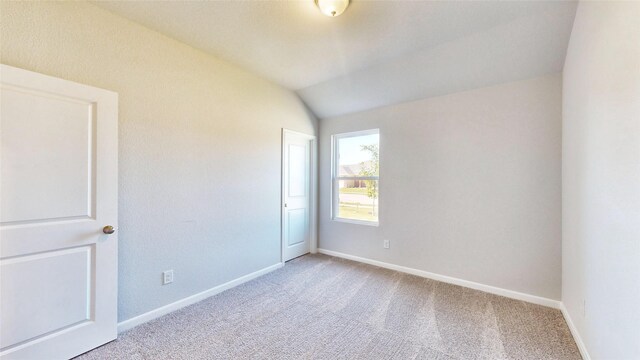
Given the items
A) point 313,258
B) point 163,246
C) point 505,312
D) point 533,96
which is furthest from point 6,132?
point 533,96

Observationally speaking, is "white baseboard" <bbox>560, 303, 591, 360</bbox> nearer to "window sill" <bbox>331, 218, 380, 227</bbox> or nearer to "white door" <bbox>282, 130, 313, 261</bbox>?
"window sill" <bbox>331, 218, 380, 227</bbox>

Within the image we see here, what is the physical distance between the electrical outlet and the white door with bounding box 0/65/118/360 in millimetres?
410

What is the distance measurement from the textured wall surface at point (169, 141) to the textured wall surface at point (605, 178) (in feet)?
9.59

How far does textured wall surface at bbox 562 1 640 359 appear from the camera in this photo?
44.4 inches

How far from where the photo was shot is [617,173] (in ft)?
4.19

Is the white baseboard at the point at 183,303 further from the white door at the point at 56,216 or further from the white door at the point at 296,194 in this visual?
the white door at the point at 296,194

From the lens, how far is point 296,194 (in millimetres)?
3799

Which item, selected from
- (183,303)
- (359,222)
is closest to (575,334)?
(359,222)

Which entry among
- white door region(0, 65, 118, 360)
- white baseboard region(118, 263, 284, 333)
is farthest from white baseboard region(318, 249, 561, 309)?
white door region(0, 65, 118, 360)

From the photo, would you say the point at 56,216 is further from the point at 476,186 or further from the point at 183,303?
the point at 476,186

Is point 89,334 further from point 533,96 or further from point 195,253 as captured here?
point 533,96

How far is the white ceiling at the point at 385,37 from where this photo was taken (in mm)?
1905

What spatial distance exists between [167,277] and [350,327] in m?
1.70

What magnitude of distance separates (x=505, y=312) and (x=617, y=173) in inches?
64.4
